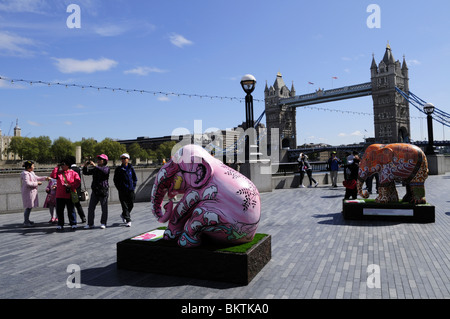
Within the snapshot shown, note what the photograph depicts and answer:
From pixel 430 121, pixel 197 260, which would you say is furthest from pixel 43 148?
pixel 197 260

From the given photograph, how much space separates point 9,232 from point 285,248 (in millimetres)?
5507

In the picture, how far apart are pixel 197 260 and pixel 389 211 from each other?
5051mm

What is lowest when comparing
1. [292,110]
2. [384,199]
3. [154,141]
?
[384,199]

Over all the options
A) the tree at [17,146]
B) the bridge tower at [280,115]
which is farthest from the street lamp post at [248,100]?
the bridge tower at [280,115]

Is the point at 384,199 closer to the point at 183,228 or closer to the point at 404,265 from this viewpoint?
the point at 404,265

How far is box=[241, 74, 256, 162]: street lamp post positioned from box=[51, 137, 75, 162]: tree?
2354 inches

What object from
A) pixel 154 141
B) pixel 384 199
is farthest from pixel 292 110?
pixel 384 199

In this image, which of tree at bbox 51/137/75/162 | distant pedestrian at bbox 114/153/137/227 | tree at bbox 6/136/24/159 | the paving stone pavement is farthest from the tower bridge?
distant pedestrian at bbox 114/153/137/227

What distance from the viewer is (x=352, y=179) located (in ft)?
28.7

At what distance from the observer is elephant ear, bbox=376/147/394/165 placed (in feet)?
23.2
